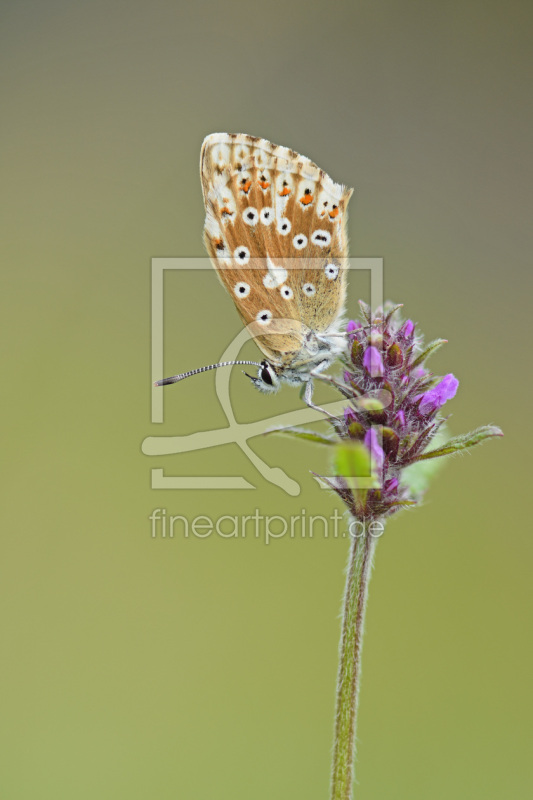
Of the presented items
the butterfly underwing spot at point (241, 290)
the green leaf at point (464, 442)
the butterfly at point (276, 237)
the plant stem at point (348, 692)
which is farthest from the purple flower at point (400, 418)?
the butterfly underwing spot at point (241, 290)

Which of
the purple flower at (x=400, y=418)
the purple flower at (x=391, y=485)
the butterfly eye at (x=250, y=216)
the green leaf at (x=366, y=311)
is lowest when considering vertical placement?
the purple flower at (x=391, y=485)

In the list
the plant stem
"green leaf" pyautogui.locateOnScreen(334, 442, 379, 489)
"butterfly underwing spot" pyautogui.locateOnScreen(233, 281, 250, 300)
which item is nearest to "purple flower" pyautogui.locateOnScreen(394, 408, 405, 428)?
"green leaf" pyautogui.locateOnScreen(334, 442, 379, 489)

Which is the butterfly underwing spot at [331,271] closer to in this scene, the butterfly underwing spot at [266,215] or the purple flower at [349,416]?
the butterfly underwing spot at [266,215]

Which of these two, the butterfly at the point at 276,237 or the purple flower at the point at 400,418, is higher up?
the butterfly at the point at 276,237

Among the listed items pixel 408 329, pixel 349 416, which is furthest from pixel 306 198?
pixel 349 416

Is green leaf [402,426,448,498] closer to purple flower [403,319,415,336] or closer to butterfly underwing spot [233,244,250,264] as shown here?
purple flower [403,319,415,336]

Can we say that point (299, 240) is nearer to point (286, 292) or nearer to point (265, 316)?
point (286, 292)

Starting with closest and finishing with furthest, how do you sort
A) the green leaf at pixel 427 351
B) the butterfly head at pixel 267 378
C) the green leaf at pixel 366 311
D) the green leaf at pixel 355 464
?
the green leaf at pixel 355 464 → the green leaf at pixel 427 351 → the green leaf at pixel 366 311 → the butterfly head at pixel 267 378
